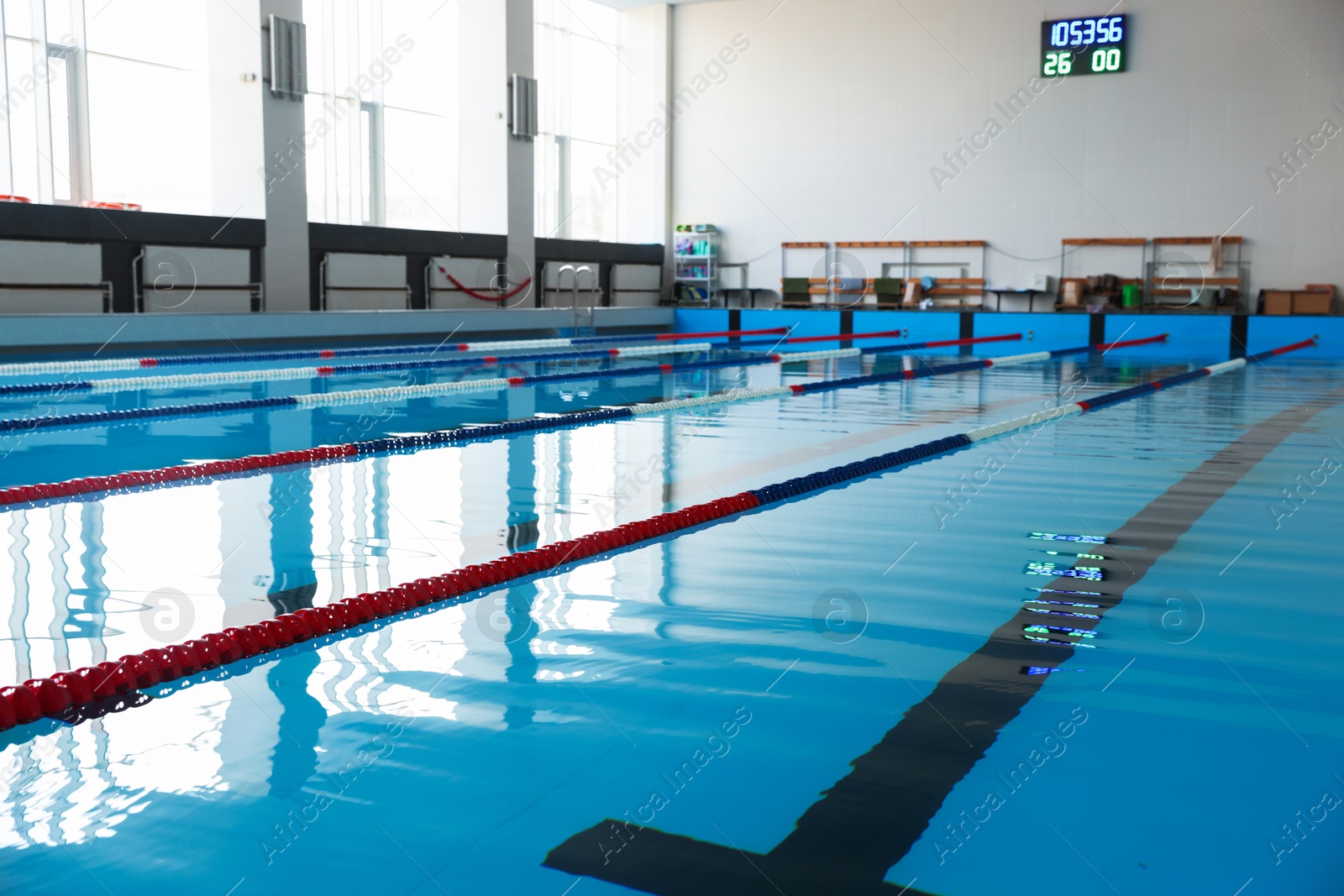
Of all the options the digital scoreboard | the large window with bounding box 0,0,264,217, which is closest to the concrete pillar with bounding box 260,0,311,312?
the large window with bounding box 0,0,264,217

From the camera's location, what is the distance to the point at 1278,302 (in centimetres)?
1534

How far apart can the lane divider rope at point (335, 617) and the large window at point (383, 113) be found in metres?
10.8

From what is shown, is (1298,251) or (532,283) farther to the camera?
(532,283)

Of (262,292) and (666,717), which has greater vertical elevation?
(262,292)

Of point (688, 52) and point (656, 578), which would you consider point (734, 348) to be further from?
point (656, 578)

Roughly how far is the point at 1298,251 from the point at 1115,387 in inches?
324

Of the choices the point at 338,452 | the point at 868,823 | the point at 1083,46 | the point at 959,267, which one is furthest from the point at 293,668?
the point at 1083,46

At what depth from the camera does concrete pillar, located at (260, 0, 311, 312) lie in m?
12.6

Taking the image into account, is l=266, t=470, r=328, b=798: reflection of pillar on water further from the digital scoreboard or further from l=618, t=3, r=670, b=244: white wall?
l=618, t=3, r=670, b=244: white wall

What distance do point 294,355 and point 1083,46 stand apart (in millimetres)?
11698

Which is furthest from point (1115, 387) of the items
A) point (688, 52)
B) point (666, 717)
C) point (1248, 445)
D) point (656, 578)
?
point (688, 52)

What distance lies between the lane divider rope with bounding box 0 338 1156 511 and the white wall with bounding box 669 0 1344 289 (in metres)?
9.75

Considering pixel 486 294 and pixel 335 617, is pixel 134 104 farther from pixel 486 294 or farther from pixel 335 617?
pixel 335 617

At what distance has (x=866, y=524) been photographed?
395cm
